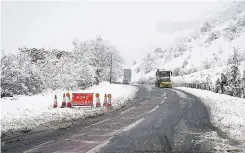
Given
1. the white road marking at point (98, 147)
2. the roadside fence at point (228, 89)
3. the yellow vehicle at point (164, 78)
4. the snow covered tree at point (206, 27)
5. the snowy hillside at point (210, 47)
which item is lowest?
the white road marking at point (98, 147)

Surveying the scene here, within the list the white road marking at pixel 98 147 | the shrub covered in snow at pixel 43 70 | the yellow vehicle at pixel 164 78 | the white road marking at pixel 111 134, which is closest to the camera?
the white road marking at pixel 98 147

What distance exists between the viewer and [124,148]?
8109 millimetres

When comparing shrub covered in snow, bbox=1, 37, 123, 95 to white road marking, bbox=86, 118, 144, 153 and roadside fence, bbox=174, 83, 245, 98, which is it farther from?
white road marking, bbox=86, 118, 144, 153

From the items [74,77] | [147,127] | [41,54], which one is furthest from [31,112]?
[41,54]

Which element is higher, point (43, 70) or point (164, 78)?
point (43, 70)

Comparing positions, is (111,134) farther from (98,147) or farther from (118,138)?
(98,147)

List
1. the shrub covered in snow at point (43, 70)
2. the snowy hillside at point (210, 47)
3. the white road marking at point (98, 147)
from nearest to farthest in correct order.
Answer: the white road marking at point (98, 147), the shrub covered in snow at point (43, 70), the snowy hillside at point (210, 47)

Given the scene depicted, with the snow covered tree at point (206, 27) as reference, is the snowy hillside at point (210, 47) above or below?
below

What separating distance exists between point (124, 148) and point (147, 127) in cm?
370

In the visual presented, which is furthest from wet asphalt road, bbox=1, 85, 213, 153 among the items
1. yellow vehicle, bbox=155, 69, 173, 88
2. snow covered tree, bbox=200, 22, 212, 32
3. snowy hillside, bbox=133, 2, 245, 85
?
snow covered tree, bbox=200, 22, 212, 32

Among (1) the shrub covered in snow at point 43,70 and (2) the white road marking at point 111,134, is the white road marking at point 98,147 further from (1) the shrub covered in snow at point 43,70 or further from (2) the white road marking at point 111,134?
(1) the shrub covered in snow at point 43,70

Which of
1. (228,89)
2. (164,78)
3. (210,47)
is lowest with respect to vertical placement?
(228,89)

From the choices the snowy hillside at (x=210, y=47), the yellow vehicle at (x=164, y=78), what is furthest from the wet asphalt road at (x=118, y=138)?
the snowy hillside at (x=210, y=47)

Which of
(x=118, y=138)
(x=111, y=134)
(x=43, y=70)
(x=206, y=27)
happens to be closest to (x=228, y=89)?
(x=43, y=70)
